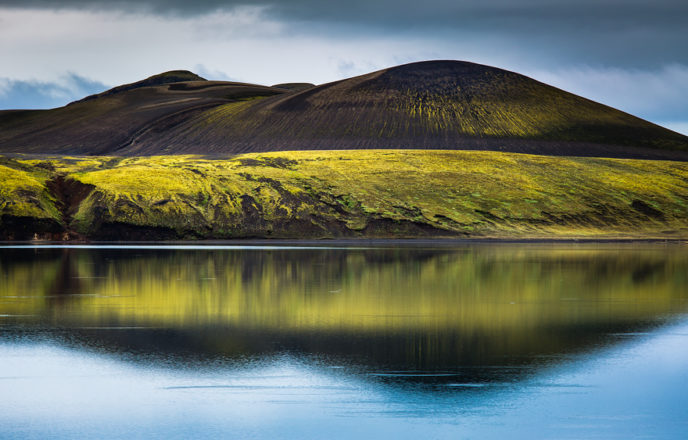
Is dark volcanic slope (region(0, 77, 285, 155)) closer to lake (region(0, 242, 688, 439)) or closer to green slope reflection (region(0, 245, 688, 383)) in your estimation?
green slope reflection (region(0, 245, 688, 383))

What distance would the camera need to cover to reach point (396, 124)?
438 feet

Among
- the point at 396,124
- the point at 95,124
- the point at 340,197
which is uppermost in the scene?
the point at 95,124

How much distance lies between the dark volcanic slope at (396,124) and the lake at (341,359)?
331 ft

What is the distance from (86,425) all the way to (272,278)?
56.7 ft

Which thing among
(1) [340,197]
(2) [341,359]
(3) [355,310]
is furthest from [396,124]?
(2) [341,359]

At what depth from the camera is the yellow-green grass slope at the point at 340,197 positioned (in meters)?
69.9

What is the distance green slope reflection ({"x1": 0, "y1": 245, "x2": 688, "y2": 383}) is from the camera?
14.4 metres

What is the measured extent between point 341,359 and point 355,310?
18.9 feet

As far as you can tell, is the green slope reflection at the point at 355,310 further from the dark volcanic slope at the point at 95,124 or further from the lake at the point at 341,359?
the dark volcanic slope at the point at 95,124

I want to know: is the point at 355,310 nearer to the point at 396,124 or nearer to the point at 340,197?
the point at 340,197

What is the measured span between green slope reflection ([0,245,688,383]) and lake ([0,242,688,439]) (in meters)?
0.08

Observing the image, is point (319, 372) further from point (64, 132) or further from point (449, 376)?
point (64, 132)

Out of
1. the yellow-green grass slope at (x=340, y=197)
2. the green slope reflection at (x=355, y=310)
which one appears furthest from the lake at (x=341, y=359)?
the yellow-green grass slope at (x=340, y=197)

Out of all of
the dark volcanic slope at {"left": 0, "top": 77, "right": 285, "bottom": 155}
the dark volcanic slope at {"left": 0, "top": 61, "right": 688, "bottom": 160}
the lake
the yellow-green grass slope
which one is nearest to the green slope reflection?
the lake
